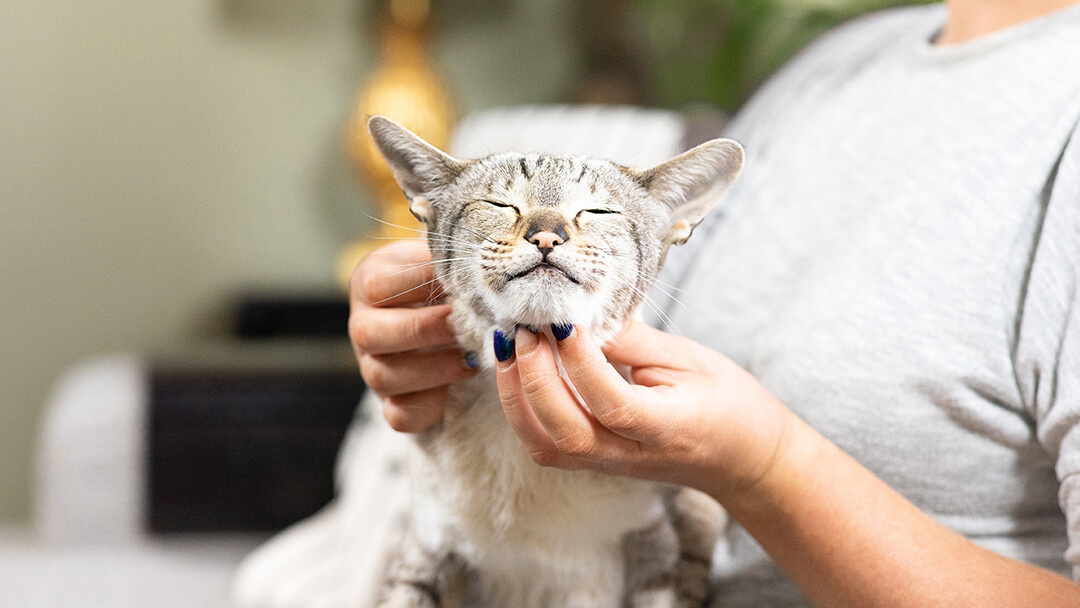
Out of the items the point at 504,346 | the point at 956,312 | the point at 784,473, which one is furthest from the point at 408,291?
the point at 956,312

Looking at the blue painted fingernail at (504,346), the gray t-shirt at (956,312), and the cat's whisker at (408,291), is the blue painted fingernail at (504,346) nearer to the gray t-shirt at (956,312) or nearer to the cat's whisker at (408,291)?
the cat's whisker at (408,291)

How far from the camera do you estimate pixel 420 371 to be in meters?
0.61

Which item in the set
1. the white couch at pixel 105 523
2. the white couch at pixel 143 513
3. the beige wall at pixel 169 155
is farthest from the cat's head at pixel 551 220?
the beige wall at pixel 169 155

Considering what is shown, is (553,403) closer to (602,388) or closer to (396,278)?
(602,388)

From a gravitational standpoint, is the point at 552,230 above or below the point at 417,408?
above

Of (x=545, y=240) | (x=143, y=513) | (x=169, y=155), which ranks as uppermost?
(x=545, y=240)

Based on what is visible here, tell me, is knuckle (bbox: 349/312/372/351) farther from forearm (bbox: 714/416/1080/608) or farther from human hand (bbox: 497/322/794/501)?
forearm (bbox: 714/416/1080/608)

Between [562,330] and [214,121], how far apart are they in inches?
89.0

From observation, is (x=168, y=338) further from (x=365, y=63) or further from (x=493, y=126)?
(x=493, y=126)

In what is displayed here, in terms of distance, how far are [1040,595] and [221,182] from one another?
240 cm

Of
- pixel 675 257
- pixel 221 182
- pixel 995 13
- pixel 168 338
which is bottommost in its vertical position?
pixel 168 338

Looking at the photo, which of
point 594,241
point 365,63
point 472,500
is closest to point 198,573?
point 472,500

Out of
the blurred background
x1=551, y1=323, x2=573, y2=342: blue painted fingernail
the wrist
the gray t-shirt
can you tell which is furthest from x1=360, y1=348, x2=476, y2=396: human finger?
the blurred background

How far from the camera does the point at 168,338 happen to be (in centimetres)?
247
